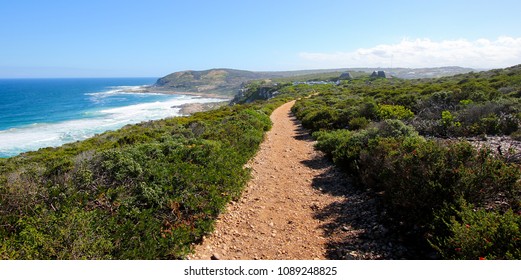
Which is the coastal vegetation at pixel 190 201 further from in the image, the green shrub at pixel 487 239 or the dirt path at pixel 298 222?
the dirt path at pixel 298 222

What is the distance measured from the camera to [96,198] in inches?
189

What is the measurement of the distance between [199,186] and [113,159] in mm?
1984

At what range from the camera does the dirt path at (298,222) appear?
4754 millimetres

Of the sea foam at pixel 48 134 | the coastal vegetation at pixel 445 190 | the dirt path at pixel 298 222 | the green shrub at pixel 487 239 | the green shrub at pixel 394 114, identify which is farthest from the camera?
the sea foam at pixel 48 134

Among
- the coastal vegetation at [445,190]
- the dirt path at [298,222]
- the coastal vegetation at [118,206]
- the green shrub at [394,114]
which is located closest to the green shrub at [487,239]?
the coastal vegetation at [445,190]

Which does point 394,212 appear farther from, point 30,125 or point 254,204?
point 30,125

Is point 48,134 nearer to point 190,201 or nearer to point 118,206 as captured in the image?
point 118,206

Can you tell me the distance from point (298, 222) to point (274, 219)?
1.70 ft

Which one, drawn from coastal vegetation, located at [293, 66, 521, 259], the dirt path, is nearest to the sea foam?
the dirt path

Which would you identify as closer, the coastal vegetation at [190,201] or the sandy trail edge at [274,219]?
the coastal vegetation at [190,201]

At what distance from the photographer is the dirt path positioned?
Answer: 4.75m

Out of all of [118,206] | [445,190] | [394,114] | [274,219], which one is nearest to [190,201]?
[118,206]

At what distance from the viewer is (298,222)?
5914 millimetres
